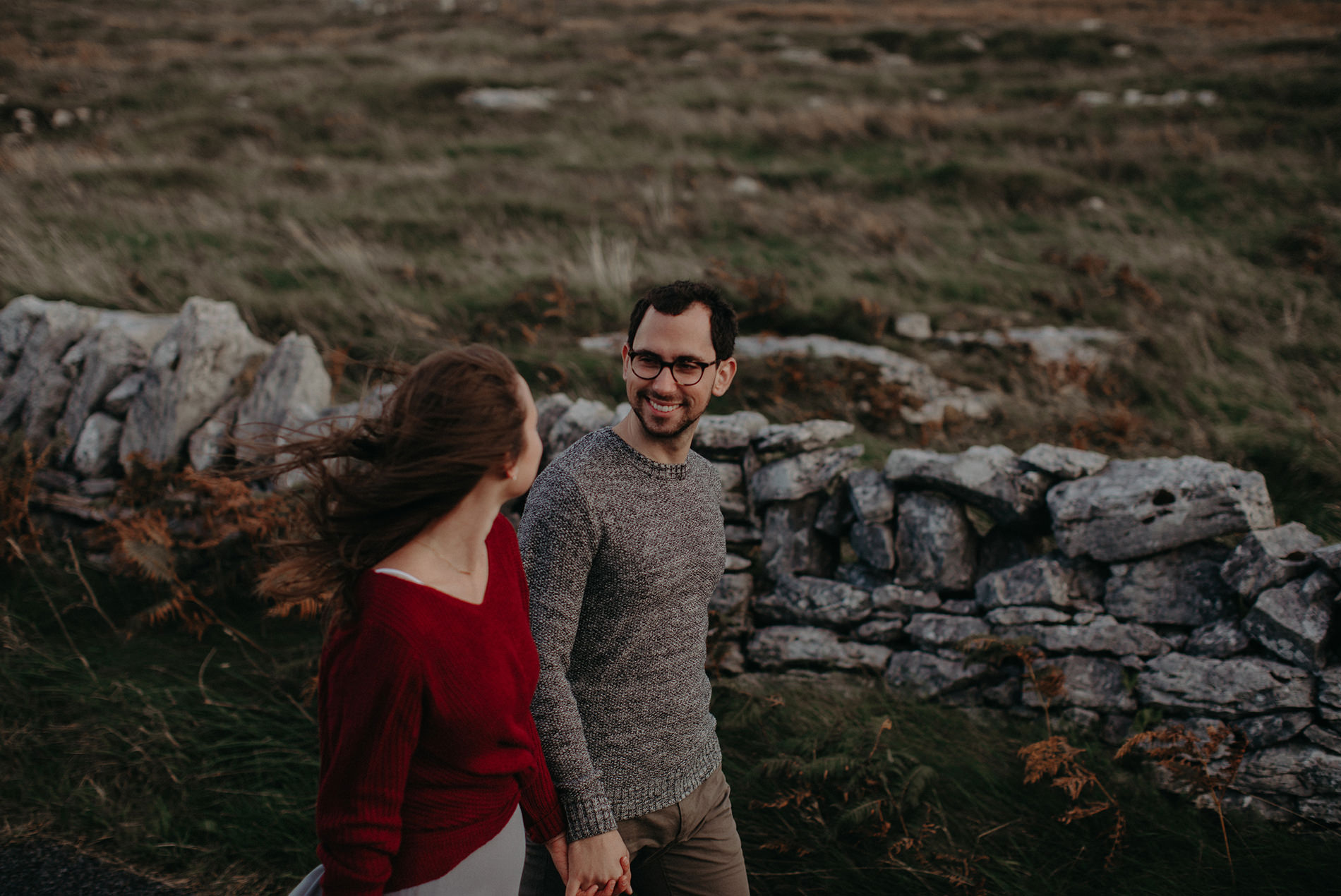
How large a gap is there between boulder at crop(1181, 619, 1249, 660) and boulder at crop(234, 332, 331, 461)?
5.22m

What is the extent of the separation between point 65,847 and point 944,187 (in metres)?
12.6

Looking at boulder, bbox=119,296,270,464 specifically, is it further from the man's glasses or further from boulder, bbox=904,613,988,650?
boulder, bbox=904,613,988,650

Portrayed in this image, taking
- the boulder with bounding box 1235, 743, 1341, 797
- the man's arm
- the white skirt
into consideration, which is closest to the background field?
the boulder with bounding box 1235, 743, 1341, 797

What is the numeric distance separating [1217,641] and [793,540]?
208cm

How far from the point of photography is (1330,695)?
3.29 metres

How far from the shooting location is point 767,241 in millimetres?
10219

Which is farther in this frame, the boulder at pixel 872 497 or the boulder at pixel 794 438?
the boulder at pixel 794 438

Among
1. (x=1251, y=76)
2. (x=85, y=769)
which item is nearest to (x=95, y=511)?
(x=85, y=769)

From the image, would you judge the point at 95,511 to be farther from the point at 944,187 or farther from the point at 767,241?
the point at 944,187

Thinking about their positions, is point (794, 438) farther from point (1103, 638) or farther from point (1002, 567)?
point (1103, 638)

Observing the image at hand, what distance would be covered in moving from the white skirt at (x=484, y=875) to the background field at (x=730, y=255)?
1.69 m

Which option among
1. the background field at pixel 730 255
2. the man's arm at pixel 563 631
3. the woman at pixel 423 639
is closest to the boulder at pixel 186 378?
the background field at pixel 730 255

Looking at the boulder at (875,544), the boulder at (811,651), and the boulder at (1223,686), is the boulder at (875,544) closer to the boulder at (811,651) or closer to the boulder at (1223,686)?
the boulder at (811,651)

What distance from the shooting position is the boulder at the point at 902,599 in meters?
4.24
